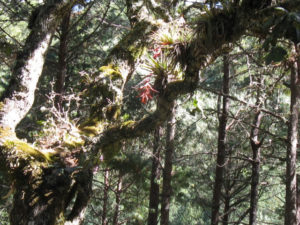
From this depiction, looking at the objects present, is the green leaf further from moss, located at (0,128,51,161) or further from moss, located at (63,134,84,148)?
moss, located at (0,128,51,161)

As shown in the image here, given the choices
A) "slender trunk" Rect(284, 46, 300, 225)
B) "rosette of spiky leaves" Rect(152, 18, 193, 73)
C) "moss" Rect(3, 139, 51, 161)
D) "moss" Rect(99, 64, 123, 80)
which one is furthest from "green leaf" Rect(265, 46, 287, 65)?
"slender trunk" Rect(284, 46, 300, 225)

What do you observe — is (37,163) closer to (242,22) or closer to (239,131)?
(242,22)

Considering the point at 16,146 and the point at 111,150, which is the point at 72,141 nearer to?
the point at 111,150

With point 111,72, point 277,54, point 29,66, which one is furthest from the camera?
point 111,72

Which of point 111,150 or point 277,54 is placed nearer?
point 277,54

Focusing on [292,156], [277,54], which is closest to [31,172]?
[277,54]

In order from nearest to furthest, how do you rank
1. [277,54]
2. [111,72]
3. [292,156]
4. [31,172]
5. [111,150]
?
[277,54]
[31,172]
[111,150]
[111,72]
[292,156]

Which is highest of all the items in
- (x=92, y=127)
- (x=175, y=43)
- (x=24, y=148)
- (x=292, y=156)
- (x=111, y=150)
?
(x=175, y=43)

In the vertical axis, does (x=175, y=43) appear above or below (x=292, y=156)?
above

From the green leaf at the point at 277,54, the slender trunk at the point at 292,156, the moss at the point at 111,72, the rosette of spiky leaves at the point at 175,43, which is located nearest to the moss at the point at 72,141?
the moss at the point at 111,72

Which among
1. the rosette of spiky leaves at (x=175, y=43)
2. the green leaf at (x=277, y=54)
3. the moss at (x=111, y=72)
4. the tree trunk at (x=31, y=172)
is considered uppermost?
the rosette of spiky leaves at (x=175, y=43)

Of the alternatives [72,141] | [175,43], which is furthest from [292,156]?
[72,141]

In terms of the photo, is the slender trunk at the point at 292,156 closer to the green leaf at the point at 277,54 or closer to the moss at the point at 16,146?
the green leaf at the point at 277,54

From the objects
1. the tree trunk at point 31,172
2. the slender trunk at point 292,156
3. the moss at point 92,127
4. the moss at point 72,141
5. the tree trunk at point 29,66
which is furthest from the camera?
the slender trunk at point 292,156
